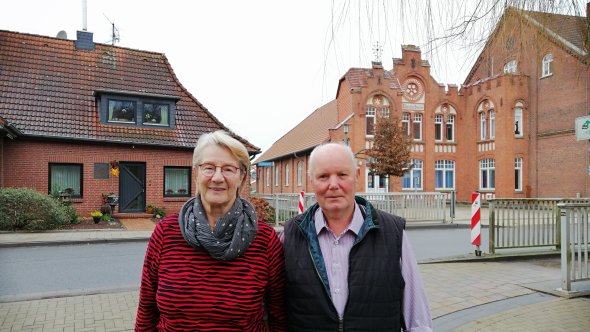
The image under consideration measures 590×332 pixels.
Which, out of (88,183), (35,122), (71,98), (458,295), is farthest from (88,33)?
(458,295)

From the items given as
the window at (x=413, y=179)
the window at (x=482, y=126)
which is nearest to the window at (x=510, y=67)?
the window at (x=413, y=179)

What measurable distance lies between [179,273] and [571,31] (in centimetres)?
225

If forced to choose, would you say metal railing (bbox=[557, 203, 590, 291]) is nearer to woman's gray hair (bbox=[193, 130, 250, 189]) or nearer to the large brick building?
woman's gray hair (bbox=[193, 130, 250, 189])

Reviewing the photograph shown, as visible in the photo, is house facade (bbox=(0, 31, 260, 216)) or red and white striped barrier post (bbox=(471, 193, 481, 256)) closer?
red and white striped barrier post (bbox=(471, 193, 481, 256))

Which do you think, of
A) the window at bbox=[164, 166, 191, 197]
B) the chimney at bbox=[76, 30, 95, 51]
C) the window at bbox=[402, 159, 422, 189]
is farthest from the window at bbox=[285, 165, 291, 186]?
the chimney at bbox=[76, 30, 95, 51]

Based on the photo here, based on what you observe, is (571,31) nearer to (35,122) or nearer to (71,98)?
(35,122)

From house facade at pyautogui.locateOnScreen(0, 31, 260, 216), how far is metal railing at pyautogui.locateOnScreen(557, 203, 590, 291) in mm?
15516

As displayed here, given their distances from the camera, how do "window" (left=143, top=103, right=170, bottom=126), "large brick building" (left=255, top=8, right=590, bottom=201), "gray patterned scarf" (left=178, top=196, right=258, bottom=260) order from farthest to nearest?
"large brick building" (left=255, top=8, right=590, bottom=201) → "window" (left=143, top=103, right=170, bottom=126) → "gray patterned scarf" (left=178, top=196, right=258, bottom=260)

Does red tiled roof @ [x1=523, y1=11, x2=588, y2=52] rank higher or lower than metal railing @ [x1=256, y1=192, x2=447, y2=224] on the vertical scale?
higher

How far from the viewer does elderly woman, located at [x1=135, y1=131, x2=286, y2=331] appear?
2170 mm

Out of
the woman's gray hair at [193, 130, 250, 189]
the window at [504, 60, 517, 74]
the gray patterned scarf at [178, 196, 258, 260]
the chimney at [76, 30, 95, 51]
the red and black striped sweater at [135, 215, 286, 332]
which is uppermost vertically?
the chimney at [76, 30, 95, 51]

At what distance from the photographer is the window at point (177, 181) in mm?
20297

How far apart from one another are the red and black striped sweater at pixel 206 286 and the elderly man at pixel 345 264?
0.11 metres

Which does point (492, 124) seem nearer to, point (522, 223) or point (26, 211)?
point (522, 223)
